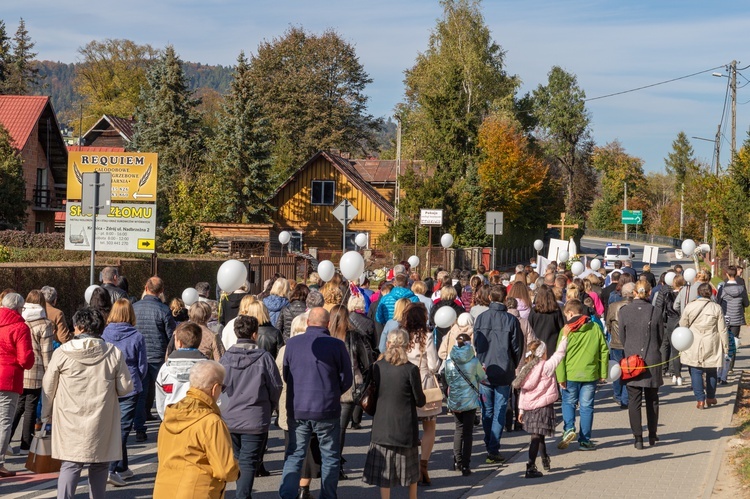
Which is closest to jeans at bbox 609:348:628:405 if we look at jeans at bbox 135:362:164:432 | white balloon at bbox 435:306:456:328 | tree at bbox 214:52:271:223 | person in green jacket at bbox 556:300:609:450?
person in green jacket at bbox 556:300:609:450

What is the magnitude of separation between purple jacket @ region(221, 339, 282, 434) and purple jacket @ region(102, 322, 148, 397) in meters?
1.60

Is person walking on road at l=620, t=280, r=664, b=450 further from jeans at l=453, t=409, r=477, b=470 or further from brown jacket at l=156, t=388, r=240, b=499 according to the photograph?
brown jacket at l=156, t=388, r=240, b=499

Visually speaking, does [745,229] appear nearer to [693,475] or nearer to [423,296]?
[423,296]

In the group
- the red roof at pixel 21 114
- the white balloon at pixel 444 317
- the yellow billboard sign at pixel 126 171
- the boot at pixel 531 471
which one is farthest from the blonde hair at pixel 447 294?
the red roof at pixel 21 114

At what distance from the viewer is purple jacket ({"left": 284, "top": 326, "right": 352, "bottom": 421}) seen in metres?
7.88

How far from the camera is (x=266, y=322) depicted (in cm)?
968

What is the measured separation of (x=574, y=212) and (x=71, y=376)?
322 feet

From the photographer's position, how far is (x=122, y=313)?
9.08 metres

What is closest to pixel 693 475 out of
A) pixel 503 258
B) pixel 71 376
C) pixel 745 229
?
pixel 71 376

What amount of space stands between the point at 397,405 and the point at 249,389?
3.86 ft

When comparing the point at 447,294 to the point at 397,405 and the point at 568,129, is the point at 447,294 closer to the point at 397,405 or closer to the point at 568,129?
the point at 397,405

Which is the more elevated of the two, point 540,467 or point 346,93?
point 346,93

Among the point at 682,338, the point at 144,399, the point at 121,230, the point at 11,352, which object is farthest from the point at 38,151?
the point at 11,352

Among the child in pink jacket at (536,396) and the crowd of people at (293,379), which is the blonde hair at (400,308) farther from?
the child in pink jacket at (536,396)
